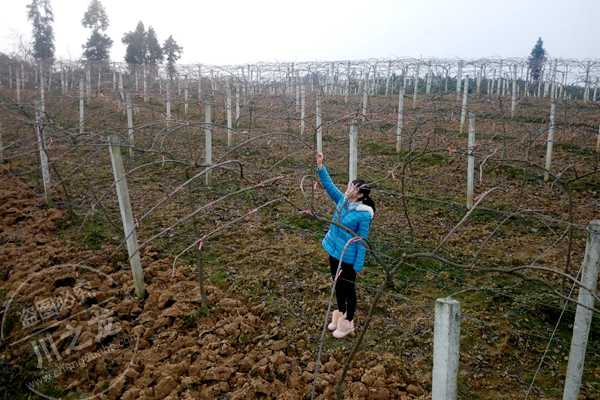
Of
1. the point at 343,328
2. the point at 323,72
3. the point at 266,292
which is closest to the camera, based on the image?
the point at 343,328

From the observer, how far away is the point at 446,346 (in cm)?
138

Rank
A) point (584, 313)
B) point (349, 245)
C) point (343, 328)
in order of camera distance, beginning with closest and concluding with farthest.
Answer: point (584, 313) → point (349, 245) → point (343, 328)

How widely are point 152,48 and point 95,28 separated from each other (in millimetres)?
4147

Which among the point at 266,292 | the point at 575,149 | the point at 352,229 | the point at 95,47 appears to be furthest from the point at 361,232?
the point at 95,47

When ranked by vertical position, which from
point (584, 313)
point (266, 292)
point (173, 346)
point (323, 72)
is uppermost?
point (323, 72)

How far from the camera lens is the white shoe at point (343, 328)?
290 centimetres

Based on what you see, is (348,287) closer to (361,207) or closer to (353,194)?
(361,207)

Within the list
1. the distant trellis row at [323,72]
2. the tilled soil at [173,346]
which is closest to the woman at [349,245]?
the tilled soil at [173,346]

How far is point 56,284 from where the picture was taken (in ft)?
11.7

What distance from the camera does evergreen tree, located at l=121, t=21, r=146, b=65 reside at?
29.7 m

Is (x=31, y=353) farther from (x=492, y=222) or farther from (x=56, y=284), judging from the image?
(x=492, y=222)

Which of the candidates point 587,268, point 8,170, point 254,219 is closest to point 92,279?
point 254,219

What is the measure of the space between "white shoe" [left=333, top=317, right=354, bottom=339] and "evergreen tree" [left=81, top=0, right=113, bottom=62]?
31335 mm

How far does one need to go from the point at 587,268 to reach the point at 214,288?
281 cm
